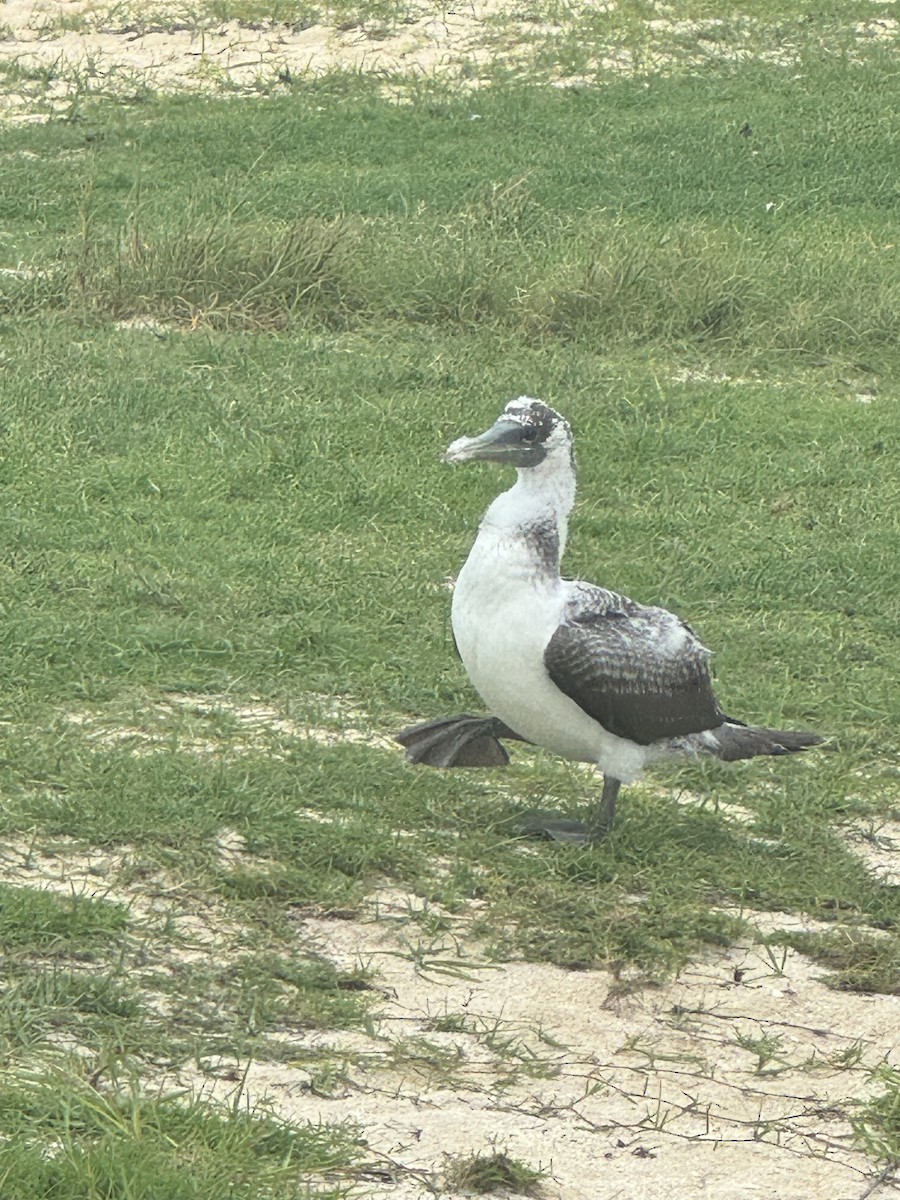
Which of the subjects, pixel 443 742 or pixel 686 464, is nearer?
pixel 443 742

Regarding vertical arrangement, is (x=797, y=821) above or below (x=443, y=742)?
below

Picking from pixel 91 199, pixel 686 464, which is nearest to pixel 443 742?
pixel 686 464

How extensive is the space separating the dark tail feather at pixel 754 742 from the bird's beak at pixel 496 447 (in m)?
0.84

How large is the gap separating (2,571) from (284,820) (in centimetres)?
191

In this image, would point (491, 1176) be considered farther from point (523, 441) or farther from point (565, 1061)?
point (523, 441)

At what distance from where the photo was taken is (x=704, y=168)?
1136 cm

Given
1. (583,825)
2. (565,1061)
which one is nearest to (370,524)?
(583,825)

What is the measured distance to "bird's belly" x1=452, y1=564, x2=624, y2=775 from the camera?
4.70 meters

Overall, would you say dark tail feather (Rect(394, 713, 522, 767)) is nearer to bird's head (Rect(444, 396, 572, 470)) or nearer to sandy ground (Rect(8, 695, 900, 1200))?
sandy ground (Rect(8, 695, 900, 1200))

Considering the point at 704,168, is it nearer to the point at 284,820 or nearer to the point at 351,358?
the point at 351,358

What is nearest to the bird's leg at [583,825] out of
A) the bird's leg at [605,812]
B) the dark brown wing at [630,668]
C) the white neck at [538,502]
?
the bird's leg at [605,812]

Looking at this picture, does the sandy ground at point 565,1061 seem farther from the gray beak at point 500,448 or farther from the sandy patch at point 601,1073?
the gray beak at point 500,448

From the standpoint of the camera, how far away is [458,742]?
196 inches

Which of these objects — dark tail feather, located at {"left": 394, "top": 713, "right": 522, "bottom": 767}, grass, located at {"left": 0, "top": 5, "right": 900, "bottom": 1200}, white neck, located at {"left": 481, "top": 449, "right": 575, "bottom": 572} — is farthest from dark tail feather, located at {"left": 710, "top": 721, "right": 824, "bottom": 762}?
white neck, located at {"left": 481, "top": 449, "right": 575, "bottom": 572}
